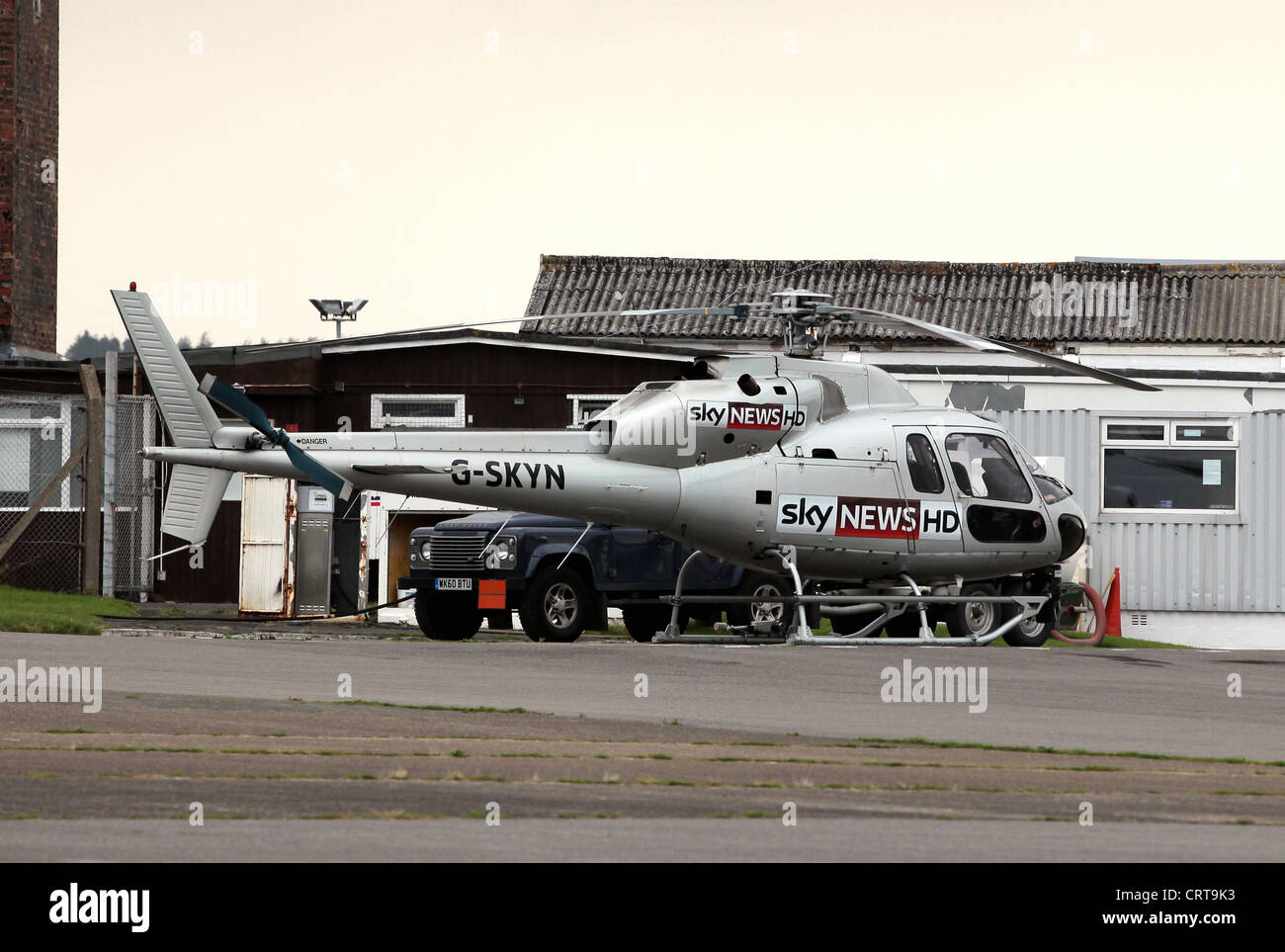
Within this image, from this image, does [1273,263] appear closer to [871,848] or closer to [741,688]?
[741,688]

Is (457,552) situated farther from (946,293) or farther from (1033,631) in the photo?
(946,293)

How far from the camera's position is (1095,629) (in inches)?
898

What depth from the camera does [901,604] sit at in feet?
59.2

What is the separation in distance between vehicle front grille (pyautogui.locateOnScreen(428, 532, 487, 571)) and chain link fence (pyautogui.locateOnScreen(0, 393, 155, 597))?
8704mm

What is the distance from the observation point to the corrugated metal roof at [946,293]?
34.5 m

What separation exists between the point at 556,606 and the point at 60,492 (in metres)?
11.4

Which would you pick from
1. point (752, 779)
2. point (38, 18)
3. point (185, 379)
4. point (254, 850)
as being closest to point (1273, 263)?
point (38, 18)

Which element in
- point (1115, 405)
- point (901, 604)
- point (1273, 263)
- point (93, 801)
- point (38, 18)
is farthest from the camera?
point (1273, 263)

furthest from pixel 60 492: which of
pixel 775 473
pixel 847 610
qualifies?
pixel 847 610

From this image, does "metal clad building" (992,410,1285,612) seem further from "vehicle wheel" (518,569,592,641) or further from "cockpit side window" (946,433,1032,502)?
"vehicle wheel" (518,569,592,641)

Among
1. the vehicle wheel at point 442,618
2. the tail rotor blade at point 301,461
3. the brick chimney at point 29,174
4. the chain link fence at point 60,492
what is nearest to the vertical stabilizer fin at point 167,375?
the tail rotor blade at point 301,461

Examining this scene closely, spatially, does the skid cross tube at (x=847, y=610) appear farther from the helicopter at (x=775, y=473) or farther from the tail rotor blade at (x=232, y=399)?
the tail rotor blade at (x=232, y=399)

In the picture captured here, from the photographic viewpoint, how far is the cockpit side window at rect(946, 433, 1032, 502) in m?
18.8
